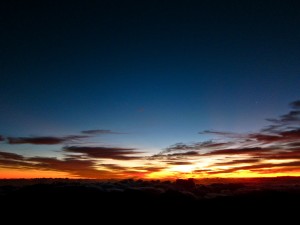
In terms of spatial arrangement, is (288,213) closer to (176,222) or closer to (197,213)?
(197,213)

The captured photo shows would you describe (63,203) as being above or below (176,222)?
above

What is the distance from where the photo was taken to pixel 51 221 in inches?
1079

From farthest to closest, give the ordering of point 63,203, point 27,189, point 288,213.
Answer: point 27,189, point 63,203, point 288,213

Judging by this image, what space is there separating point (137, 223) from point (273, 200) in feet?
66.4

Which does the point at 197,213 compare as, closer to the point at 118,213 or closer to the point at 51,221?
the point at 118,213

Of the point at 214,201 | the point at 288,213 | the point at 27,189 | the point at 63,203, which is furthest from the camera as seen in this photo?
the point at 27,189

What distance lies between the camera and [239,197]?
37.0 m

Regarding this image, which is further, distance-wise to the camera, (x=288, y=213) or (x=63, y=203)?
(x=63, y=203)

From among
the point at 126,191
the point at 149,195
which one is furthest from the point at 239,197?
the point at 126,191

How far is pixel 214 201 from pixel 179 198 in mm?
4872

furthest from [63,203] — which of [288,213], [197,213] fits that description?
[288,213]

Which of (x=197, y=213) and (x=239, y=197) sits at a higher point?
(x=239, y=197)

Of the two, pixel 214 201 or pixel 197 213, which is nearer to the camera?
pixel 197 213

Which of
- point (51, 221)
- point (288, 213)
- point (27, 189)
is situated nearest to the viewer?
point (51, 221)
